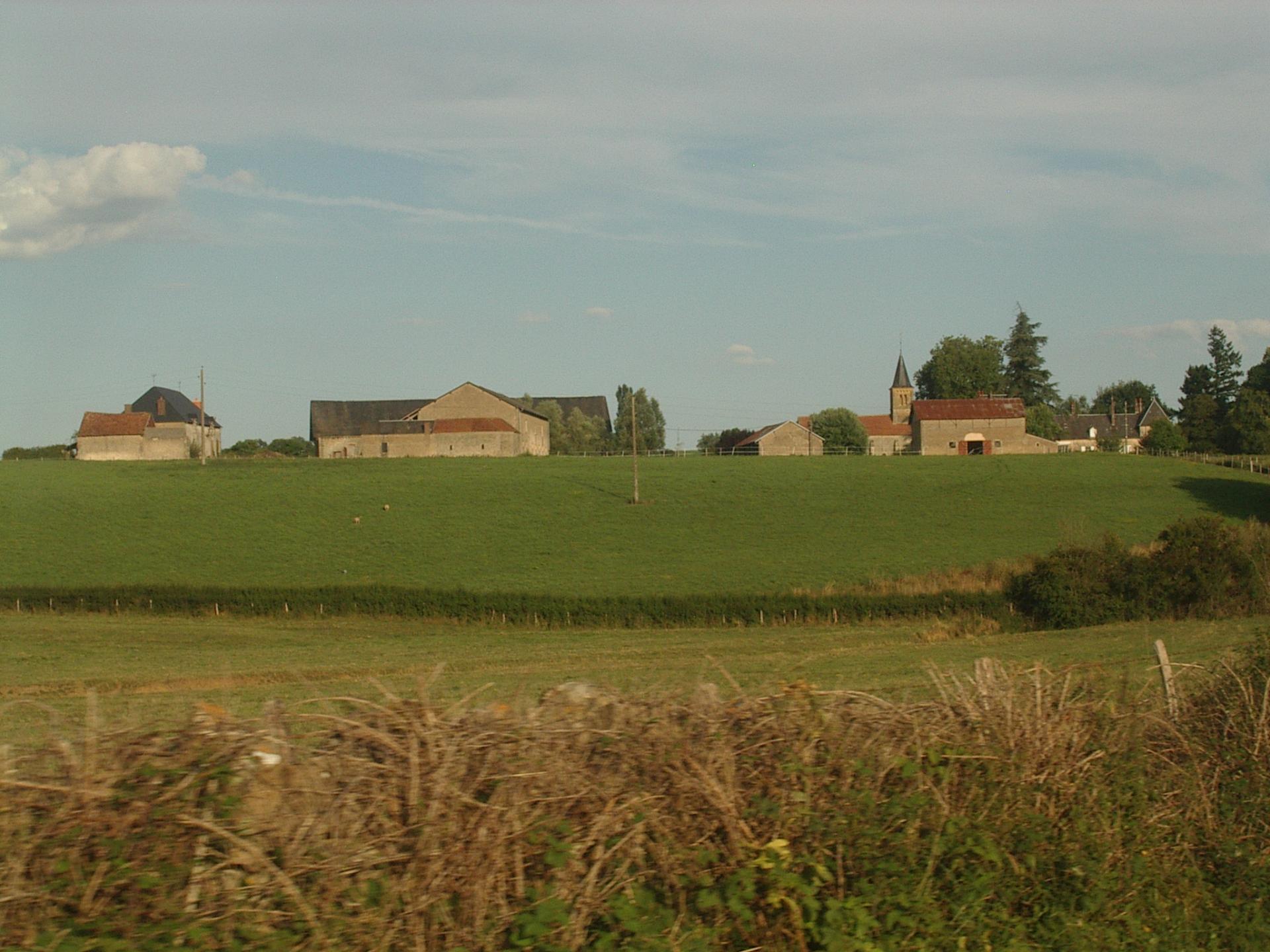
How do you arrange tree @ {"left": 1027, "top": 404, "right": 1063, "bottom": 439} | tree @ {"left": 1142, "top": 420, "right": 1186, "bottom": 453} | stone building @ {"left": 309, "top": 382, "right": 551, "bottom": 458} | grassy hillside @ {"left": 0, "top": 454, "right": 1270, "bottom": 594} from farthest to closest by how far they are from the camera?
tree @ {"left": 1027, "top": 404, "right": 1063, "bottom": 439} → tree @ {"left": 1142, "top": 420, "right": 1186, "bottom": 453} → stone building @ {"left": 309, "top": 382, "right": 551, "bottom": 458} → grassy hillside @ {"left": 0, "top": 454, "right": 1270, "bottom": 594}

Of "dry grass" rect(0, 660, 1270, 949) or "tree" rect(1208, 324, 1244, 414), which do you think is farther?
"tree" rect(1208, 324, 1244, 414)

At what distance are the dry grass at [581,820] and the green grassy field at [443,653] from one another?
998 cm

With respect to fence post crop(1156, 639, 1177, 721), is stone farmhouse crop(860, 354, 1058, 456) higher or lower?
higher

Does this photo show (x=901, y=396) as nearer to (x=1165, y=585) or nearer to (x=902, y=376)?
(x=902, y=376)

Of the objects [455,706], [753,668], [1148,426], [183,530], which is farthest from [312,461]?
[1148,426]

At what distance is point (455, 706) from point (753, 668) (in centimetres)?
1910

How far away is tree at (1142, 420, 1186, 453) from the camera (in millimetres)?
115688

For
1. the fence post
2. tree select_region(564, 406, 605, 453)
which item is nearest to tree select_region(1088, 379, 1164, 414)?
tree select_region(564, 406, 605, 453)

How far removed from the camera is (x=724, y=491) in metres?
66.6

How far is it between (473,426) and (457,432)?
1633 mm

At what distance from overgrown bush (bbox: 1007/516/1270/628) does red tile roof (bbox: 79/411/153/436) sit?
85.5 meters

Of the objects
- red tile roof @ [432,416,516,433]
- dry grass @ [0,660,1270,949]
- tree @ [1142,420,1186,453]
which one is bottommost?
dry grass @ [0,660,1270,949]

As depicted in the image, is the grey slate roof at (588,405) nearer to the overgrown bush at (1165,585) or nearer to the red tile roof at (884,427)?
the red tile roof at (884,427)

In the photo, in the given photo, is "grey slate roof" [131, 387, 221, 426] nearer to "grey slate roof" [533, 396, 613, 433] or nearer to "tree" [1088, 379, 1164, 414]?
"grey slate roof" [533, 396, 613, 433]
